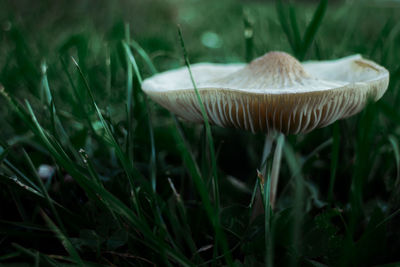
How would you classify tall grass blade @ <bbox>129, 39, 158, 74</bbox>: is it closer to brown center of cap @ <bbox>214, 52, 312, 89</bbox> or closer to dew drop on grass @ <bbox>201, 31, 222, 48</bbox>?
brown center of cap @ <bbox>214, 52, 312, 89</bbox>

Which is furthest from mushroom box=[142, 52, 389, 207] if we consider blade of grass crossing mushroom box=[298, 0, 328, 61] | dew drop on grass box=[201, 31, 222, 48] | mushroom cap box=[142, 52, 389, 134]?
dew drop on grass box=[201, 31, 222, 48]

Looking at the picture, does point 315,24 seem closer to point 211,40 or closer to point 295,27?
point 295,27

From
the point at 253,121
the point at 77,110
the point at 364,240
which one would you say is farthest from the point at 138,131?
the point at 364,240

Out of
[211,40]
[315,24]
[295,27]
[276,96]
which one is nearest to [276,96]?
[276,96]

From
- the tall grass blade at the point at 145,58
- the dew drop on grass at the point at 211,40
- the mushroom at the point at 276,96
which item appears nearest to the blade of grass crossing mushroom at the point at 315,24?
the mushroom at the point at 276,96

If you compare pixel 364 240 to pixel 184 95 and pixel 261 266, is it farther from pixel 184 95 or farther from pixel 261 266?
pixel 184 95

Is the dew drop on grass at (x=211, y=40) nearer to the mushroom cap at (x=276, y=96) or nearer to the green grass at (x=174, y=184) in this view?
the green grass at (x=174, y=184)

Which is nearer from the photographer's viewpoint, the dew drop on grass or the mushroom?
the mushroom
